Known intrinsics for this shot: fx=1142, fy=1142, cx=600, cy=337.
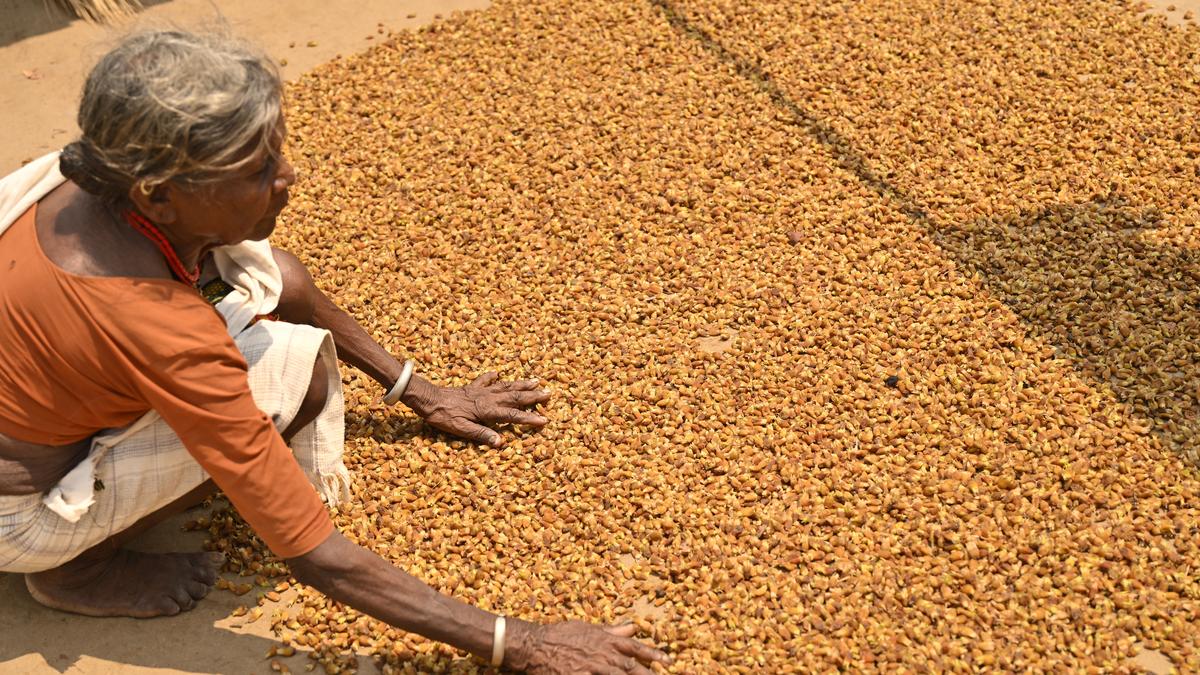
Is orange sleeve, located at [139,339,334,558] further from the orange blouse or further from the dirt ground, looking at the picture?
the dirt ground

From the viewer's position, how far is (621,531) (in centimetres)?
322

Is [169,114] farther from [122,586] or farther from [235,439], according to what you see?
[122,586]

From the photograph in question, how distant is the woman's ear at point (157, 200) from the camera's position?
2.32 metres

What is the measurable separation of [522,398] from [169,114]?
5.31ft

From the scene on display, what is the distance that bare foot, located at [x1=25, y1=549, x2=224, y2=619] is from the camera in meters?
3.04

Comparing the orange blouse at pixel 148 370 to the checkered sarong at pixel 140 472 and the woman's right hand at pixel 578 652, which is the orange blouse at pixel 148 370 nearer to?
the checkered sarong at pixel 140 472

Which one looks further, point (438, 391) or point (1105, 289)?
point (1105, 289)

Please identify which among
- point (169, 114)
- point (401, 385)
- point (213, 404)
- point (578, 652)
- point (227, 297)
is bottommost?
point (578, 652)

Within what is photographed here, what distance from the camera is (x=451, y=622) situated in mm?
2629

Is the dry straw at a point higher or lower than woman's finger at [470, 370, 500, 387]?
higher

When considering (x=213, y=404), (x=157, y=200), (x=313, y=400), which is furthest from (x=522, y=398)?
(x=157, y=200)

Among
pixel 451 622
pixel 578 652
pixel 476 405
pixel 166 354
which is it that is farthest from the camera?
pixel 476 405

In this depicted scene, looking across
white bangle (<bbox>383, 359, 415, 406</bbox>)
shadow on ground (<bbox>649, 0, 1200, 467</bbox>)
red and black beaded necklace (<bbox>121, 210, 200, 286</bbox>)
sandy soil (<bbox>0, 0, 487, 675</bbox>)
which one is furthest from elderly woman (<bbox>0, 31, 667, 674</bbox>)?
shadow on ground (<bbox>649, 0, 1200, 467</bbox>)

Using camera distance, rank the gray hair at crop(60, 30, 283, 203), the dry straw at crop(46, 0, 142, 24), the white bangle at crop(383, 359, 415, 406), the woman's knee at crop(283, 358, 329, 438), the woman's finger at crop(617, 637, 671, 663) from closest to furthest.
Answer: the gray hair at crop(60, 30, 283, 203) → the woman's finger at crop(617, 637, 671, 663) → the woman's knee at crop(283, 358, 329, 438) → the white bangle at crop(383, 359, 415, 406) → the dry straw at crop(46, 0, 142, 24)
